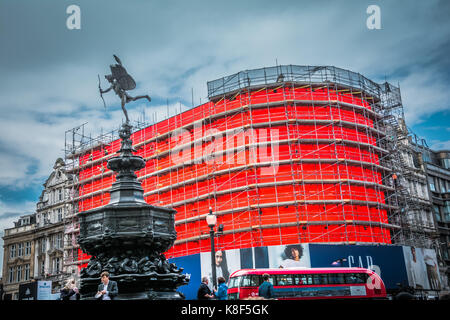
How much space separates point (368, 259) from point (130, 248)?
24.2 m

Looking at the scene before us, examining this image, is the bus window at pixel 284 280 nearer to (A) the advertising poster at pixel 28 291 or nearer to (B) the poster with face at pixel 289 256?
(B) the poster with face at pixel 289 256

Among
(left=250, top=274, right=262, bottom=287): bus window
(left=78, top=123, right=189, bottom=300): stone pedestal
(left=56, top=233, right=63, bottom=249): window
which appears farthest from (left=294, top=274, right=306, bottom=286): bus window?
(left=56, top=233, right=63, bottom=249): window

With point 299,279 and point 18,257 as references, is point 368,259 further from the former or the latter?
point 18,257

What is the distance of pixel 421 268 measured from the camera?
36.8 m

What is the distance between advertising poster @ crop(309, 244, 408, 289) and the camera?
31203 millimetres

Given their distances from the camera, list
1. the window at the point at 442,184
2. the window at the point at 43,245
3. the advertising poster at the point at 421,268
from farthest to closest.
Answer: the window at the point at 43,245, the window at the point at 442,184, the advertising poster at the point at 421,268

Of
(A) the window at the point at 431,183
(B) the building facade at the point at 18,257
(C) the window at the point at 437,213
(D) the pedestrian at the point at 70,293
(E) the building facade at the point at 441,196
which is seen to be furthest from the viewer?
(B) the building facade at the point at 18,257

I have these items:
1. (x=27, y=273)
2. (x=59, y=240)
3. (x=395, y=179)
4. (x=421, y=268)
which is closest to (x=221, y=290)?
(x=421, y=268)

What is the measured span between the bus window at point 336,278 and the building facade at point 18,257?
3934cm

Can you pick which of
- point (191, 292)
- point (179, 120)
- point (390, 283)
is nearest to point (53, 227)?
point (179, 120)

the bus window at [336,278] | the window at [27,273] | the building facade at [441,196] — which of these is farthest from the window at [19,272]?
the building facade at [441,196]

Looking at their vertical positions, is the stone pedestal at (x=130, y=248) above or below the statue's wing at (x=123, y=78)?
below

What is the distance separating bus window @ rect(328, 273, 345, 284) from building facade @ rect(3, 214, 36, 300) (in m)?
39.3

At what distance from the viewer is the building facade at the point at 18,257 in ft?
177
